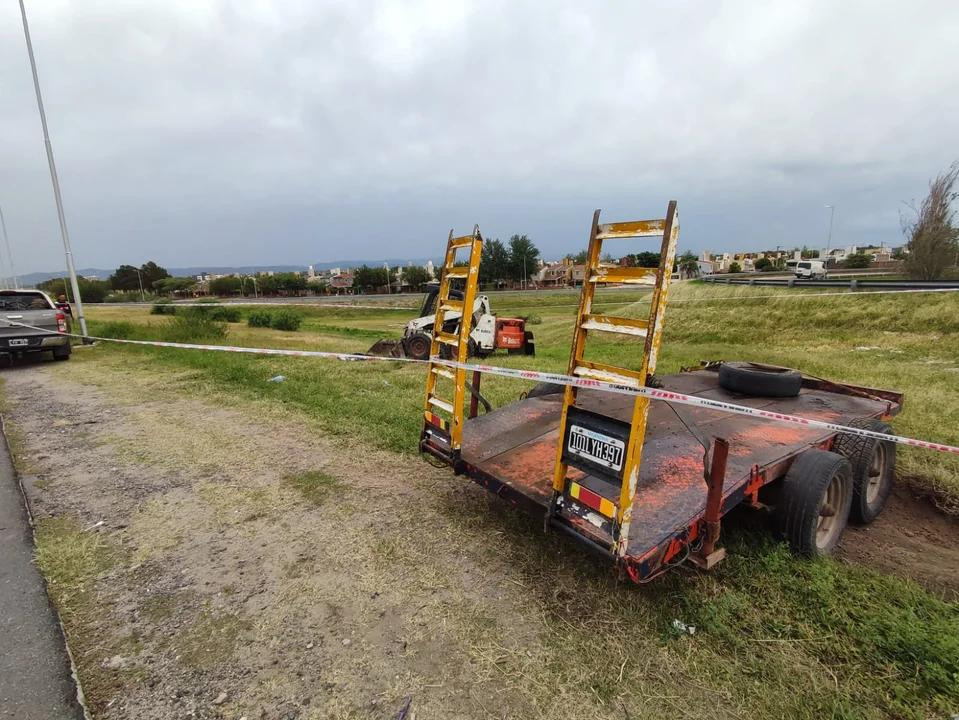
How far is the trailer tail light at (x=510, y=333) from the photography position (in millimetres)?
14039

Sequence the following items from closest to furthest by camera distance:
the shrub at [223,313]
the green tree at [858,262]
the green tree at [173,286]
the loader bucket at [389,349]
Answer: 1. the loader bucket at [389,349]
2. the shrub at [223,313]
3. the green tree at [858,262]
4. the green tree at [173,286]

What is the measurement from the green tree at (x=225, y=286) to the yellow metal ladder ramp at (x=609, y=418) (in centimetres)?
7515

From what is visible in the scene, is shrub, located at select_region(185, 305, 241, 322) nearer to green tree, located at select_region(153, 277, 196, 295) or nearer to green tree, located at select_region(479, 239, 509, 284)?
green tree, located at select_region(153, 277, 196, 295)

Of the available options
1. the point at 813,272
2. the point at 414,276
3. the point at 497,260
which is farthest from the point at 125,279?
the point at 813,272

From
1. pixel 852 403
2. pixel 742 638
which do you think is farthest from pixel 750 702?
pixel 852 403

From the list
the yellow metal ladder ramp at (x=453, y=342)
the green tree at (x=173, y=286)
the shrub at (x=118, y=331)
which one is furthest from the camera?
the green tree at (x=173, y=286)

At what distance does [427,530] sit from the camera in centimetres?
372

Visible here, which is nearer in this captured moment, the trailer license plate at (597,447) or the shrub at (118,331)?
the trailer license plate at (597,447)

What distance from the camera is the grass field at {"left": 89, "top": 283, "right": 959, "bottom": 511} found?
5984 millimetres

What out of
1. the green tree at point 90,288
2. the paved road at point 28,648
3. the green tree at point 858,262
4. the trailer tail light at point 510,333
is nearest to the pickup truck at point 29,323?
the paved road at point 28,648

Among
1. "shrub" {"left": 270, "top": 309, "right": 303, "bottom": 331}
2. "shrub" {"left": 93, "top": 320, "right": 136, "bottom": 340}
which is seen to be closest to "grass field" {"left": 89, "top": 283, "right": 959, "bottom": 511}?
"shrub" {"left": 93, "top": 320, "right": 136, "bottom": 340}

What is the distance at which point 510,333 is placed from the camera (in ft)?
46.2

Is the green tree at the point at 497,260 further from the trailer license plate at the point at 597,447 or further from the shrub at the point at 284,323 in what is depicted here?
the trailer license plate at the point at 597,447

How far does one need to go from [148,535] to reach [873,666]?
4.59m
